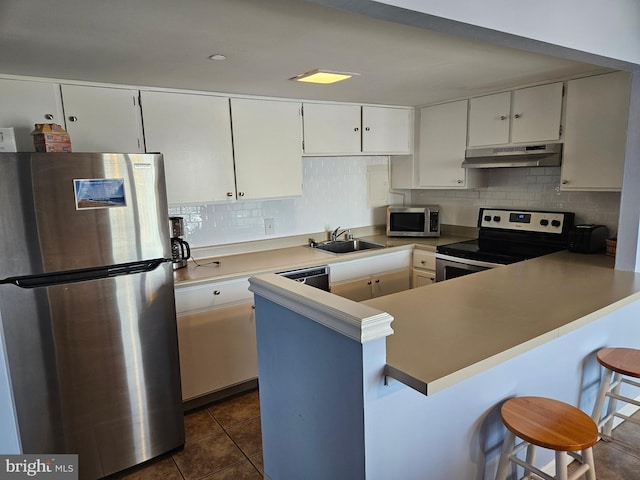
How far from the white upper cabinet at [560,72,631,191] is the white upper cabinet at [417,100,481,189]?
0.81 m

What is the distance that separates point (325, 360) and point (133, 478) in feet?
4.97

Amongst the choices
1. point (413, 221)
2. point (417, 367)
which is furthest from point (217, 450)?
point (413, 221)

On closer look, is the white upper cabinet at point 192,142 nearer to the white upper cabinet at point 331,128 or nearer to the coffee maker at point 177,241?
the coffee maker at point 177,241

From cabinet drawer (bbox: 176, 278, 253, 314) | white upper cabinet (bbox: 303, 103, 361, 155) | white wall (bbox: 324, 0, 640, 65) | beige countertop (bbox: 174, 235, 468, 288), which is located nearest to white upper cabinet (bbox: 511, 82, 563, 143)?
white wall (bbox: 324, 0, 640, 65)

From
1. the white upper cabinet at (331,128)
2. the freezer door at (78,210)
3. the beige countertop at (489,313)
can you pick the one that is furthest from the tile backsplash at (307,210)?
the beige countertop at (489,313)

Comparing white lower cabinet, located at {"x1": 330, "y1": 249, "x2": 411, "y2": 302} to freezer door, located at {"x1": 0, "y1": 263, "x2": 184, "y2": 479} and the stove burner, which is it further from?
freezer door, located at {"x1": 0, "y1": 263, "x2": 184, "y2": 479}

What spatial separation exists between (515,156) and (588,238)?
0.74 m

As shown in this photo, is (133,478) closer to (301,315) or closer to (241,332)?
(241,332)

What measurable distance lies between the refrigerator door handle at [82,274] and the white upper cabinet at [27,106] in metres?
0.86

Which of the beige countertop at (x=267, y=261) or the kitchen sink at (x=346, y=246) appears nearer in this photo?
the beige countertop at (x=267, y=261)

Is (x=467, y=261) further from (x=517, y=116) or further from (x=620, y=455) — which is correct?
(x=620, y=455)

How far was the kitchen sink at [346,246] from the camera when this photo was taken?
369 cm

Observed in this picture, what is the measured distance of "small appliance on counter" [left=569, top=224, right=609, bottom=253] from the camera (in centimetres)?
276

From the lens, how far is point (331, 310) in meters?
1.29
